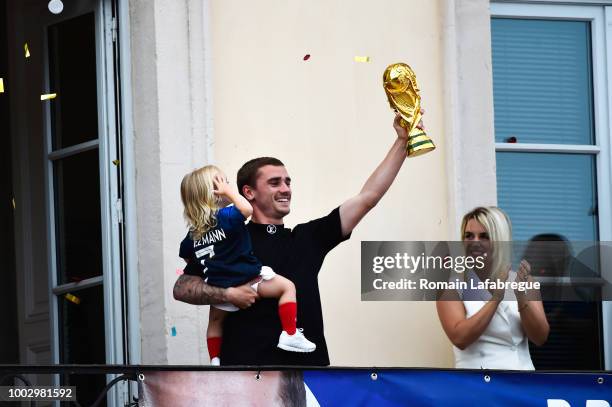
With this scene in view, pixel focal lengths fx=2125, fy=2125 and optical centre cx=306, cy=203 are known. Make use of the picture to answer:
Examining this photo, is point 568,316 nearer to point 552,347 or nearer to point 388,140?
point 552,347

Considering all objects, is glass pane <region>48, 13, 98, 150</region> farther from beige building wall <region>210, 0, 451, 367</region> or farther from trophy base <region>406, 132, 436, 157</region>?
trophy base <region>406, 132, 436, 157</region>

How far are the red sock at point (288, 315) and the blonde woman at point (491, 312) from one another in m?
0.87

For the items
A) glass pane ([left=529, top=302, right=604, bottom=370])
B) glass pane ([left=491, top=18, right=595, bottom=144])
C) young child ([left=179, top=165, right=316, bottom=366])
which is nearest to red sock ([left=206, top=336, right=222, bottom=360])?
young child ([left=179, top=165, right=316, bottom=366])

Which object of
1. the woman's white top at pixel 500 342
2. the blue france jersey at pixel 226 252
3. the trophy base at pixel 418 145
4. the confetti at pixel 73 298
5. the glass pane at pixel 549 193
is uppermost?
the trophy base at pixel 418 145

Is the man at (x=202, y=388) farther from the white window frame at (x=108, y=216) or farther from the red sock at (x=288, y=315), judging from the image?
the white window frame at (x=108, y=216)

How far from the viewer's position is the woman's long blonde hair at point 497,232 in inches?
376

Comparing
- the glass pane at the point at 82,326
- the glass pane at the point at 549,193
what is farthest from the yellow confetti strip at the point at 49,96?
the glass pane at the point at 549,193

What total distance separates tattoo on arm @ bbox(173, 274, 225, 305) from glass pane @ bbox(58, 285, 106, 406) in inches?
34.7

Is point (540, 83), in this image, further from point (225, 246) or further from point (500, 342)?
point (225, 246)

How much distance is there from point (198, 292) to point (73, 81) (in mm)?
1587

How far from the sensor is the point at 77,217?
10.1 meters

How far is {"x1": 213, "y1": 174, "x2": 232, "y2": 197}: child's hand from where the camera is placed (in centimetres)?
897

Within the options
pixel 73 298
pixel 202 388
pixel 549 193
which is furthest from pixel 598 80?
pixel 202 388

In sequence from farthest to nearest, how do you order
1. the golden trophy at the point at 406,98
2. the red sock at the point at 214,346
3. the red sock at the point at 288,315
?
the golden trophy at the point at 406,98
the red sock at the point at 214,346
the red sock at the point at 288,315
